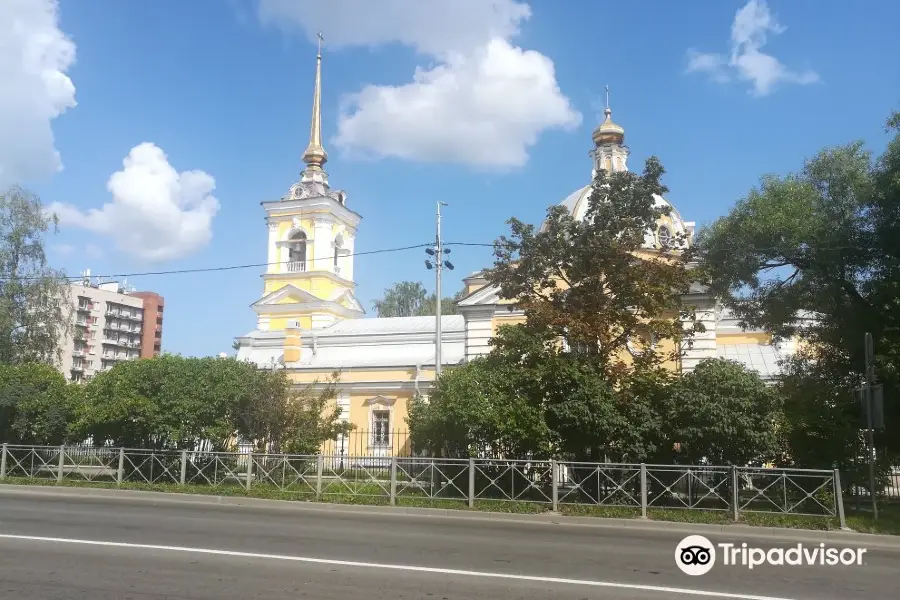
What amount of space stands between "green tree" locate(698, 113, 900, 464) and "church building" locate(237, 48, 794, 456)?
3.03 metres

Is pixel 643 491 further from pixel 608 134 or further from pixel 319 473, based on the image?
pixel 608 134

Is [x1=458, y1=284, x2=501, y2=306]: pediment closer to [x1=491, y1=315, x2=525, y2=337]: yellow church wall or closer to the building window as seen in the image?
[x1=491, y1=315, x2=525, y2=337]: yellow church wall

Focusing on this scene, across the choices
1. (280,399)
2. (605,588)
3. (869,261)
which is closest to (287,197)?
(280,399)

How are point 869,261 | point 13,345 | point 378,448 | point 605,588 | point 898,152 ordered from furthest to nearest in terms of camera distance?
point 13,345 → point 378,448 → point 869,261 → point 898,152 → point 605,588

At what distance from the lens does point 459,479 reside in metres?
18.1

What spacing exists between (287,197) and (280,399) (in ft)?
94.5

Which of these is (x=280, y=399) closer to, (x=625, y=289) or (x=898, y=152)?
(x=625, y=289)

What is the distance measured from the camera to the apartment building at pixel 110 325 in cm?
8944

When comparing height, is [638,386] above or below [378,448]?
above

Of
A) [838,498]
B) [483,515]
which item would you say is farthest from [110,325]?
[838,498]

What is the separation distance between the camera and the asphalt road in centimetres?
770

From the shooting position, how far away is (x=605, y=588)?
8062mm

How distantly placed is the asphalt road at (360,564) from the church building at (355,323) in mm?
10843

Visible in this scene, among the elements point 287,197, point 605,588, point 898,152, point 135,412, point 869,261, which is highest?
point 287,197
